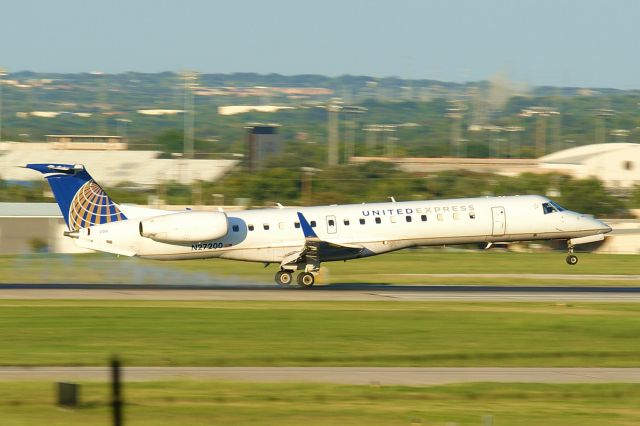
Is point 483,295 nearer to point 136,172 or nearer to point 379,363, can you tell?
point 379,363

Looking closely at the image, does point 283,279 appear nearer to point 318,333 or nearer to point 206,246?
point 206,246

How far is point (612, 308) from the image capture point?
109 ft

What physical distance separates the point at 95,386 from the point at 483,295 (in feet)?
65.2

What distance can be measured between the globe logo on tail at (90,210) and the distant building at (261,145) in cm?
9403

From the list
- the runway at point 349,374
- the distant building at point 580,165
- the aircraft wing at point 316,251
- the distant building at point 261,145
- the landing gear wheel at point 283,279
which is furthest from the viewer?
the distant building at point 261,145

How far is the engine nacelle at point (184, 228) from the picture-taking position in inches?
1545

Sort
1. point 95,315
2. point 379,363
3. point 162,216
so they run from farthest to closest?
point 162,216 → point 95,315 → point 379,363

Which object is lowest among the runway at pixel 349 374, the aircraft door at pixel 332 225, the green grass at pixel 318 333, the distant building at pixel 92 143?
the distant building at pixel 92 143

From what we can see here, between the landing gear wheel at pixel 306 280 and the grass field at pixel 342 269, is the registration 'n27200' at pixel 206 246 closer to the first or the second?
the grass field at pixel 342 269

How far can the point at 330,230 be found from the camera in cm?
3997

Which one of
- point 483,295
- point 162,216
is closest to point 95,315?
point 162,216

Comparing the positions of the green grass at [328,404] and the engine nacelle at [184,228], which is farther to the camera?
the engine nacelle at [184,228]

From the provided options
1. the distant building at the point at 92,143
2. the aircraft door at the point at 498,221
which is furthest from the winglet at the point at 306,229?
the distant building at the point at 92,143

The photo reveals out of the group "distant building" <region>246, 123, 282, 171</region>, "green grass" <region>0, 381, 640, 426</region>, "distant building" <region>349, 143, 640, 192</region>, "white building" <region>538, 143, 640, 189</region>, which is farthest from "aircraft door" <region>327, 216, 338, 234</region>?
"distant building" <region>246, 123, 282, 171</region>
